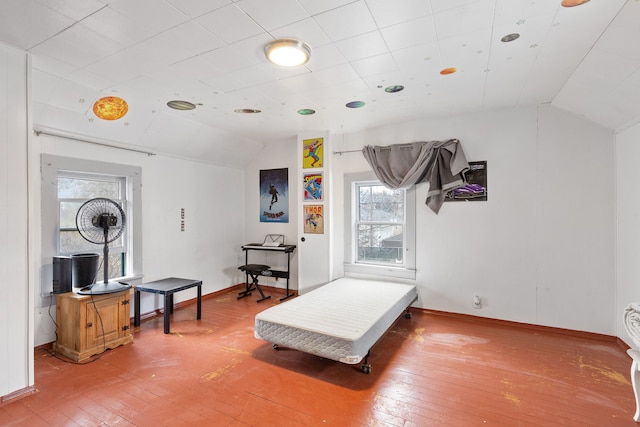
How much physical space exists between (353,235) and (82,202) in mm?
3613

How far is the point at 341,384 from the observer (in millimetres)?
2574

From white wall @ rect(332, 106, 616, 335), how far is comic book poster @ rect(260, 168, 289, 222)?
7.73ft

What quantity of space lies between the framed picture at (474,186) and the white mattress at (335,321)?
1.47m

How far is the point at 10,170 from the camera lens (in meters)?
2.33

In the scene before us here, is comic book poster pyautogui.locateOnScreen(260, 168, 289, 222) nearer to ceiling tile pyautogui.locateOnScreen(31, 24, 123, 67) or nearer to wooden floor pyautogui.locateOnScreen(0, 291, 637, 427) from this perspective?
wooden floor pyautogui.locateOnScreen(0, 291, 637, 427)

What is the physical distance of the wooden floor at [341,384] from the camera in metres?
2.15

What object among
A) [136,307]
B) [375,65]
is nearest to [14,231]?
[136,307]

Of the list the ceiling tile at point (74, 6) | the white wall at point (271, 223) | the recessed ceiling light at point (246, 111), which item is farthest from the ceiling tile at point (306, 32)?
the white wall at point (271, 223)

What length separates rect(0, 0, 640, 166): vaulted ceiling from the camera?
1929 mm

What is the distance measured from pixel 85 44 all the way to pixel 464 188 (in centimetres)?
422

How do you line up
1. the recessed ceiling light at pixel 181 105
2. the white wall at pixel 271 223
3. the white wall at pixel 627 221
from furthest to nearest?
the white wall at pixel 271 223 → the recessed ceiling light at pixel 181 105 → the white wall at pixel 627 221

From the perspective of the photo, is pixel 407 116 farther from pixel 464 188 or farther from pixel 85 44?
pixel 85 44

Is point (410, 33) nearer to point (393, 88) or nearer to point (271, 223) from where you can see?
point (393, 88)

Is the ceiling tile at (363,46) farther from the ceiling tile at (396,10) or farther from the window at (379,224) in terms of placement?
the window at (379,224)
